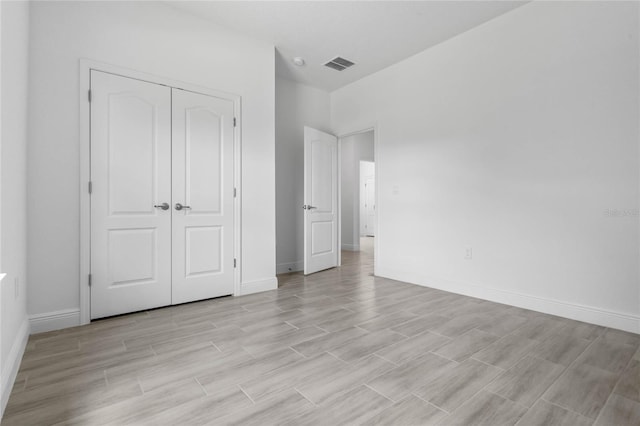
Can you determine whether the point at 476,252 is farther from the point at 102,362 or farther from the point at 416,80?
the point at 102,362

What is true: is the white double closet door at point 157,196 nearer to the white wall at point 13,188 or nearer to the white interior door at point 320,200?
the white wall at point 13,188

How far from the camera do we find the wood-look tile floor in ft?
4.92

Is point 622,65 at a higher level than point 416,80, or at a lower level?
lower

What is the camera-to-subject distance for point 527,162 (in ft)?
10.1

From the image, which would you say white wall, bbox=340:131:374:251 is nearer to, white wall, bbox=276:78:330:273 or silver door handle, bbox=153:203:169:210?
white wall, bbox=276:78:330:273

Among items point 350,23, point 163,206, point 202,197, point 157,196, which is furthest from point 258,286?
point 350,23

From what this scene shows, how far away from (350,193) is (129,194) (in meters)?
5.12

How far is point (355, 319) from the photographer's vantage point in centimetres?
279

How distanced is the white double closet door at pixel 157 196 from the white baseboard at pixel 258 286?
15cm

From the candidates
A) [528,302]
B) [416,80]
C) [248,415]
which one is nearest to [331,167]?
[416,80]

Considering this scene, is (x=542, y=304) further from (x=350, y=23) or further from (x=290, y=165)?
(x=290, y=165)

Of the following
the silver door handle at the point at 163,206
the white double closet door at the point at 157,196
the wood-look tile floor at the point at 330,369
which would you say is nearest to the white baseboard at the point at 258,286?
the white double closet door at the point at 157,196

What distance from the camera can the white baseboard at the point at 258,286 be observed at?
3.61 metres

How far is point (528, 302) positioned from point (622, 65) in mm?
2175
